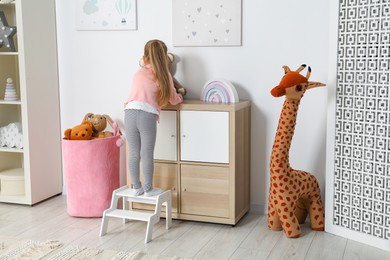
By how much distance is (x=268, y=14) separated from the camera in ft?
11.2

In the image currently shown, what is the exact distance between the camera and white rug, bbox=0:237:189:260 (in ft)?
9.35

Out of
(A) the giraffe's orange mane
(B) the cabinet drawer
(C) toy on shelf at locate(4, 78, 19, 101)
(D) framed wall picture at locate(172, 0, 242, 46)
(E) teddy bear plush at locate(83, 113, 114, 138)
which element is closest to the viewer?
(A) the giraffe's orange mane

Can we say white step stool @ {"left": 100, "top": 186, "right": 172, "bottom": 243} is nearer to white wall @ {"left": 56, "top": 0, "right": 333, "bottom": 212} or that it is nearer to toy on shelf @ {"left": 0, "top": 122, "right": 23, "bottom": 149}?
white wall @ {"left": 56, "top": 0, "right": 333, "bottom": 212}

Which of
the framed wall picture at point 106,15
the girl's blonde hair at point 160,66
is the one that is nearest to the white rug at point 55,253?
the girl's blonde hair at point 160,66

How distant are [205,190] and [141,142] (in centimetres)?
47

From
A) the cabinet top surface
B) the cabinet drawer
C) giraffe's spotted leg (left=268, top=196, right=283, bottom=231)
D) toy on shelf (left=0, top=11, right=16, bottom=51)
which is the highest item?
toy on shelf (left=0, top=11, right=16, bottom=51)

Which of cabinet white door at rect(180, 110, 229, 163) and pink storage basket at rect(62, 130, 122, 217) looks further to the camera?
pink storage basket at rect(62, 130, 122, 217)

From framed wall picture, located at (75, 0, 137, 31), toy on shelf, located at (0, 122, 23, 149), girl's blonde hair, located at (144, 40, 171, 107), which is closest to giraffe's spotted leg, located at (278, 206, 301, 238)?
girl's blonde hair, located at (144, 40, 171, 107)

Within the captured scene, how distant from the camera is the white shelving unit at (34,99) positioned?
3.64 m

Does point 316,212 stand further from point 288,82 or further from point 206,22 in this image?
point 206,22

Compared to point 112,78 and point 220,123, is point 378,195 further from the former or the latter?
point 112,78

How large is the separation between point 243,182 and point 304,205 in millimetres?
391

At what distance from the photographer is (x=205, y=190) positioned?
3.35 metres

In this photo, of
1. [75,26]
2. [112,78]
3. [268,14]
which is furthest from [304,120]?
[75,26]
